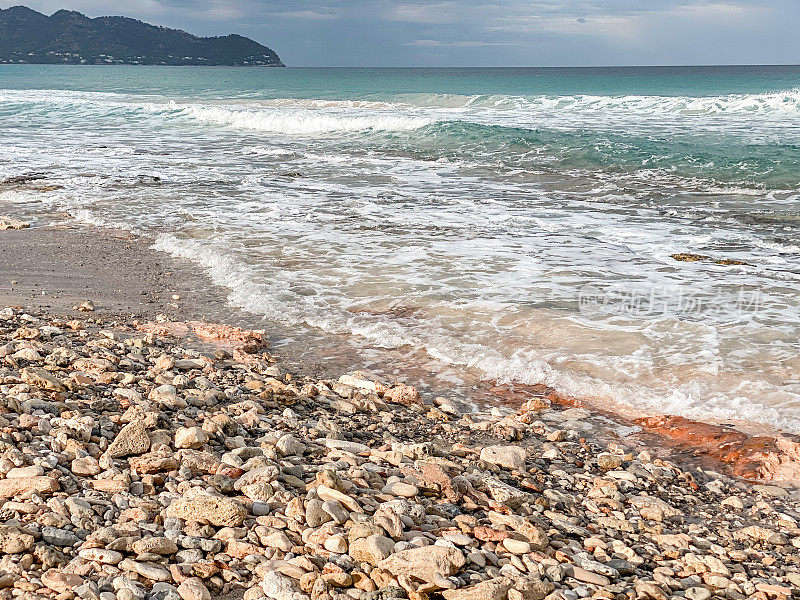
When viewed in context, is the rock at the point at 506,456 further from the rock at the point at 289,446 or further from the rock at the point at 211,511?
the rock at the point at 211,511

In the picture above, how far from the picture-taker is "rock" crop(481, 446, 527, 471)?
366 centimetres

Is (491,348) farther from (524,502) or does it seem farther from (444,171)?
(444,171)

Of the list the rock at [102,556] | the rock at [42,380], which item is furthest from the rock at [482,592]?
the rock at [42,380]

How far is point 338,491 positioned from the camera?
117 inches

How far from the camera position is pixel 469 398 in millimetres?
4801

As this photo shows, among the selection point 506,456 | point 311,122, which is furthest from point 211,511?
point 311,122

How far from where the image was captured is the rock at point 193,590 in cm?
232

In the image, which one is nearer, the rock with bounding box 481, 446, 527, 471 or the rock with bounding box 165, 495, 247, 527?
the rock with bounding box 165, 495, 247, 527

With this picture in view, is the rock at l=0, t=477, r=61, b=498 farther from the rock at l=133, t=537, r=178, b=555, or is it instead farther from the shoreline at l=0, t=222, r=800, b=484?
the shoreline at l=0, t=222, r=800, b=484

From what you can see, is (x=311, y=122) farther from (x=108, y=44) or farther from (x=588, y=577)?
(x=108, y=44)

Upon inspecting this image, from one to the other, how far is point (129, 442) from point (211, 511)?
2.38 ft

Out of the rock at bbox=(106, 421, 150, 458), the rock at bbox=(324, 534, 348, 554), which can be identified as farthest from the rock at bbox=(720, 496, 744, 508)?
the rock at bbox=(106, 421, 150, 458)

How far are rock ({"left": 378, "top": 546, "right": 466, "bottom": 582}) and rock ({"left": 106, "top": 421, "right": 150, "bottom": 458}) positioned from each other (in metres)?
1.30

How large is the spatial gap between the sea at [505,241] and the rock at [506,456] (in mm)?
1208
